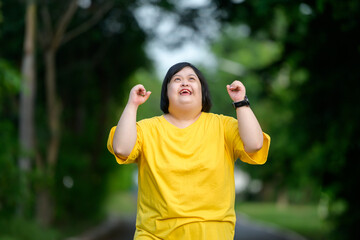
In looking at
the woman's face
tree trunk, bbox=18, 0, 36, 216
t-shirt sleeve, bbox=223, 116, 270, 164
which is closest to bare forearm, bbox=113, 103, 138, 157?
the woman's face

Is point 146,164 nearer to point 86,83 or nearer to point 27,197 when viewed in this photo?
point 27,197

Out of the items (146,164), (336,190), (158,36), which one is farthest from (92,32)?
(146,164)

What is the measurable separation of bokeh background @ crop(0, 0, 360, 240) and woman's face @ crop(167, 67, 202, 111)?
12.7ft

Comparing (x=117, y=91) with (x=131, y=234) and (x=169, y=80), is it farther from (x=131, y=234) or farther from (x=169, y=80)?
(x=169, y=80)

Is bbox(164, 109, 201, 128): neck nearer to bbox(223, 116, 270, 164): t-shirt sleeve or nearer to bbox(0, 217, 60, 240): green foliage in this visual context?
bbox(223, 116, 270, 164): t-shirt sleeve

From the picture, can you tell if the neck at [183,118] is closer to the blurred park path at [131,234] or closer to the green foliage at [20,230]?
the green foliage at [20,230]

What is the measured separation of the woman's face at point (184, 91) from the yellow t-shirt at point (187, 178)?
0.44 feet

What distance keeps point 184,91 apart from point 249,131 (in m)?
0.49

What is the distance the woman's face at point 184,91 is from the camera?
3.31 m

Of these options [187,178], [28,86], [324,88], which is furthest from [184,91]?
[28,86]

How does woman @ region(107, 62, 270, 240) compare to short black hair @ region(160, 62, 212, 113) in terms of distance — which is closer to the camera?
woman @ region(107, 62, 270, 240)

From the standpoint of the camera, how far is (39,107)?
48.9 feet

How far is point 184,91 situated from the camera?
3.32m

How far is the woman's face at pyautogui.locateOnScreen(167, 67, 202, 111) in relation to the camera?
3.31 meters
